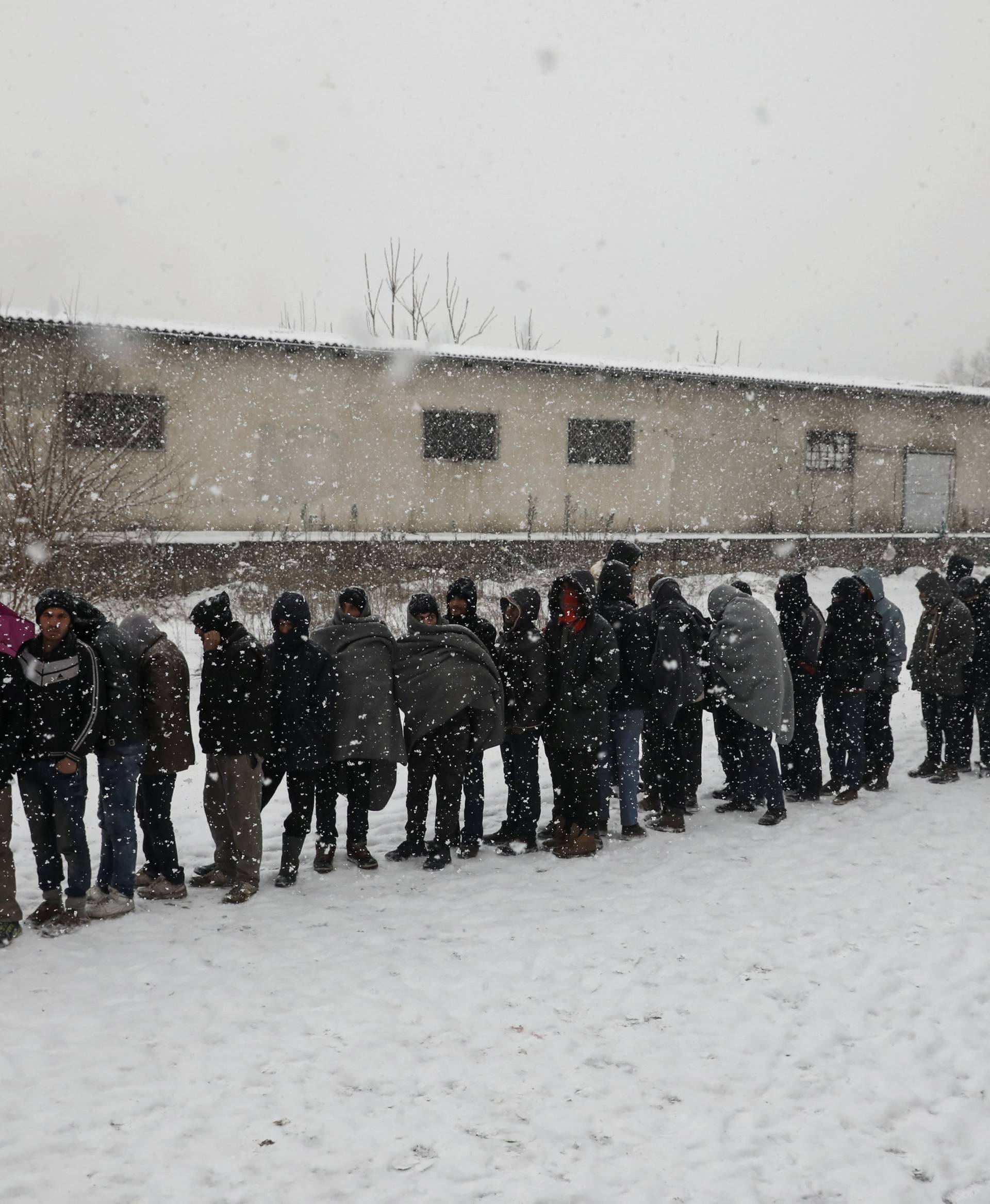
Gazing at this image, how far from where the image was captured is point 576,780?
560 centimetres

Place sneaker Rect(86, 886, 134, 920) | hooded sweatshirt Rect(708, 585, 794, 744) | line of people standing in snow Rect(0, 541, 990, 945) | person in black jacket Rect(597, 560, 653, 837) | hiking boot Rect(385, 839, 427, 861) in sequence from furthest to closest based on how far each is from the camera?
1. hooded sweatshirt Rect(708, 585, 794, 744)
2. person in black jacket Rect(597, 560, 653, 837)
3. hiking boot Rect(385, 839, 427, 861)
4. sneaker Rect(86, 886, 134, 920)
5. line of people standing in snow Rect(0, 541, 990, 945)

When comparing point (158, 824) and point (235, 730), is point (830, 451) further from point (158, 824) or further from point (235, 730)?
point (158, 824)

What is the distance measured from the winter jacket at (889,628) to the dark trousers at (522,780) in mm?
2781

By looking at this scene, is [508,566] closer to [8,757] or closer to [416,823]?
[416,823]

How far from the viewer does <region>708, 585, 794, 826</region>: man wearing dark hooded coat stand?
6164 millimetres

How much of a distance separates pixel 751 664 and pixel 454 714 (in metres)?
2.16

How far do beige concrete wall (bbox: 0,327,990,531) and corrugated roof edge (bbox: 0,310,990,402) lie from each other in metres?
0.20

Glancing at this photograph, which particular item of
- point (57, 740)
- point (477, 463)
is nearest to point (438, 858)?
point (57, 740)

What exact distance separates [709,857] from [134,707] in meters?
3.43

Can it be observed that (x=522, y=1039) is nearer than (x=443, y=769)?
Yes

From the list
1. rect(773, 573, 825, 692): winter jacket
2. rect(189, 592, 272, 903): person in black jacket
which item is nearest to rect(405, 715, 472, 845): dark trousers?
rect(189, 592, 272, 903): person in black jacket

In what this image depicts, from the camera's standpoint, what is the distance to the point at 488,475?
58.4ft

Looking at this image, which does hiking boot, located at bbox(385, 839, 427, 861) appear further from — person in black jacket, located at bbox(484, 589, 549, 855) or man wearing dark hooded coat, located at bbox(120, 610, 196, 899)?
man wearing dark hooded coat, located at bbox(120, 610, 196, 899)

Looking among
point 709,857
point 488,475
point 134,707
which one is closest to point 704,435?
point 488,475
